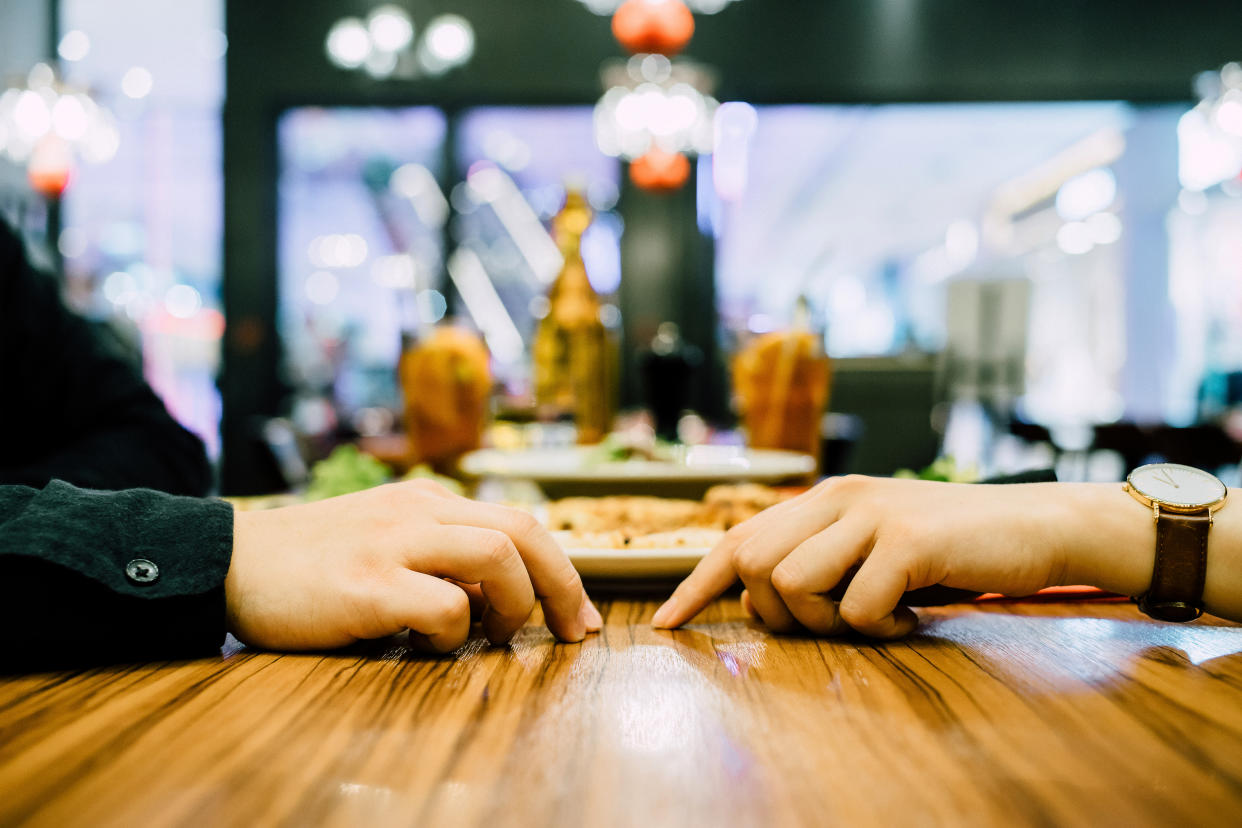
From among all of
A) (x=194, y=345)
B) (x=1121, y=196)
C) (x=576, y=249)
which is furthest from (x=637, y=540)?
(x=1121, y=196)

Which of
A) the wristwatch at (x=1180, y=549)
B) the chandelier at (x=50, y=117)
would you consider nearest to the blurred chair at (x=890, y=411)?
the wristwatch at (x=1180, y=549)

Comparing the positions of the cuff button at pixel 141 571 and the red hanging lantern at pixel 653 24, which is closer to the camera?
the cuff button at pixel 141 571

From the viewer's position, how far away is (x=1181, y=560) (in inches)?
23.2

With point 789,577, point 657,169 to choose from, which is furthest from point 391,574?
point 657,169

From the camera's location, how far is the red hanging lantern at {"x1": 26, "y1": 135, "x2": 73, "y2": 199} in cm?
487

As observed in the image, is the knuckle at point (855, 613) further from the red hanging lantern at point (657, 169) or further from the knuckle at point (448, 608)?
the red hanging lantern at point (657, 169)

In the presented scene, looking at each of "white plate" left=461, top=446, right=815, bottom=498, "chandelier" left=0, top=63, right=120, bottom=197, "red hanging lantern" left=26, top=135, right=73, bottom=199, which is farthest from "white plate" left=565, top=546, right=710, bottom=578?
"red hanging lantern" left=26, top=135, right=73, bottom=199

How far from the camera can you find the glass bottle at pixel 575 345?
164cm

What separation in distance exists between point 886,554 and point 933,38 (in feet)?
20.8

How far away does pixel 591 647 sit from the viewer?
0.55 meters

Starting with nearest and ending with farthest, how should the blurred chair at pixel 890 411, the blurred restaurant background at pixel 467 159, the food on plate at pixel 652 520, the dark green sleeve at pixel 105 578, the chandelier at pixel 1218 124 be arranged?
the dark green sleeve at pixel 105 578 → the food on plate at pixel 652 520 → the blurred chair at pixel 890 411 → the chandelier at pixel 1218 124 → the blurred restaurant background at pixel 467 159

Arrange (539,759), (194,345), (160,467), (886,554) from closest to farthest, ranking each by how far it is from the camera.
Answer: (539,759)
(886,554)
(160,467)
(194,345)

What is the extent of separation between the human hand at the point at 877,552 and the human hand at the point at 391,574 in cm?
12

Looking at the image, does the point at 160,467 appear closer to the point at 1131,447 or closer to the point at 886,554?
the point at 886,554
